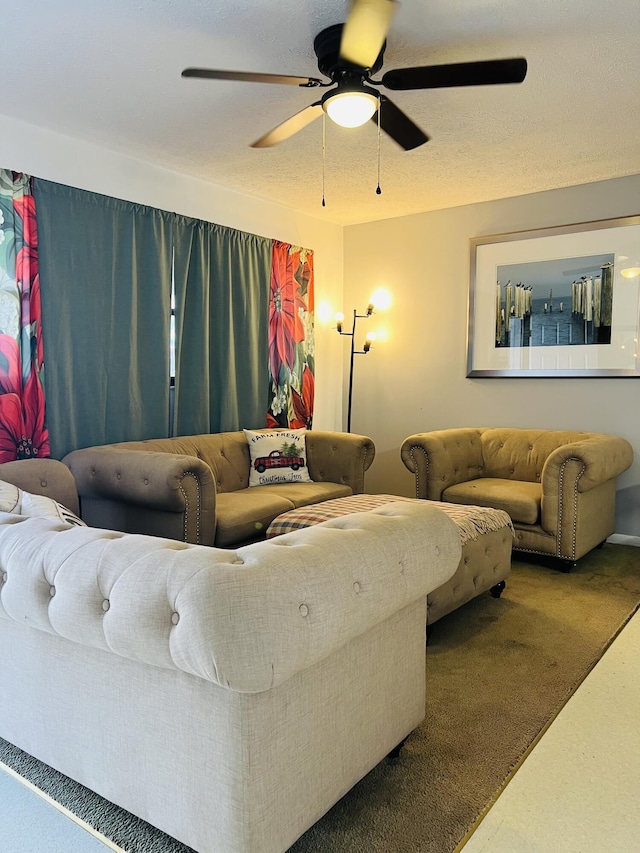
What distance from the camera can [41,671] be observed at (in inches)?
63.3

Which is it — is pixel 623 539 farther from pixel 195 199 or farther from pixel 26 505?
pixel 26 505

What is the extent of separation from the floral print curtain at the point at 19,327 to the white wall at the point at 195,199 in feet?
0.43

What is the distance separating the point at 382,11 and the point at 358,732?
215 centimetres

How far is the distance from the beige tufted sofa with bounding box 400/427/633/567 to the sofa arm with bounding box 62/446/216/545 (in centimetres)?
162

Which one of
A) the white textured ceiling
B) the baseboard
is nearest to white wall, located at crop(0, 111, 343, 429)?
the white textured ceiling

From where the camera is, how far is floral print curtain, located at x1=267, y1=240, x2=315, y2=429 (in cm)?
505

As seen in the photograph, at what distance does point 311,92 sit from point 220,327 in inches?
74.5

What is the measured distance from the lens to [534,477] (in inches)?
177

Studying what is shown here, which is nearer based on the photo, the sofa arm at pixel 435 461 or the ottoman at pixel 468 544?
the ottoman at pixel 468 544

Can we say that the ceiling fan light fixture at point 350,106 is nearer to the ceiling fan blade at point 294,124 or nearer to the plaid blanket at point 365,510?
the ceiling fan blade at point 294,124

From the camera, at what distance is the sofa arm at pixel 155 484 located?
10.4ft

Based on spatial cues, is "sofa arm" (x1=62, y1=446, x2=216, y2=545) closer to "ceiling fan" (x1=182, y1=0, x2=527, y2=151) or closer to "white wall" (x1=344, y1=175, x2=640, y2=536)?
"ceiling fan" (x1=182, y1=0, x2=527, y2=151)

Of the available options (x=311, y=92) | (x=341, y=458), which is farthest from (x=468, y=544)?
(x=311, y=92)

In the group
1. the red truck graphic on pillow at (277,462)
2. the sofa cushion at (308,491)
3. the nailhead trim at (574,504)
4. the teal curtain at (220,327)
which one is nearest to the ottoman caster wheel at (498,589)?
the nailhead trim at (574,504)
